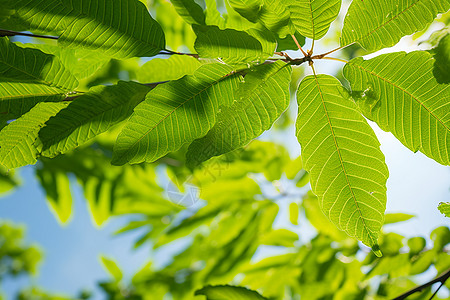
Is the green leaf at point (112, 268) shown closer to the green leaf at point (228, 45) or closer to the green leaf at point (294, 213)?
the green leaf at point (294, 213)

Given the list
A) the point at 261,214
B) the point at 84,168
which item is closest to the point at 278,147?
the point at 261,214

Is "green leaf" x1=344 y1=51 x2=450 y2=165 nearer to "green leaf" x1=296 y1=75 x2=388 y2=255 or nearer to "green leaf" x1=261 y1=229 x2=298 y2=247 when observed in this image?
"green leaf" x1=296 y1=75 x2=388 y2=255

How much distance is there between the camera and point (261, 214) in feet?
6.66

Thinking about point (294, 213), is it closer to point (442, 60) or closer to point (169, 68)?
point (169, 68)

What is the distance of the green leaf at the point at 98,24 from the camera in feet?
2.19

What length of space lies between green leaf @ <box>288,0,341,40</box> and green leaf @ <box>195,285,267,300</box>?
2.70 feet

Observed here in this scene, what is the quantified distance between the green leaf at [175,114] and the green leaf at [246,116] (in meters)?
0.02

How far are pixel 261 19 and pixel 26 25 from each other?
0.48 m

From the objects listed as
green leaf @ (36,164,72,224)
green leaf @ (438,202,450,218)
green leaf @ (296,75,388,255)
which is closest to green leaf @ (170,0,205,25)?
green leaf @ (296,75,388,255)

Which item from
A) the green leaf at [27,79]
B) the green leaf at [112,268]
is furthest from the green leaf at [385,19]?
the green leaf at [112,268]

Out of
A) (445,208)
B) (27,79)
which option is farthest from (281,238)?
(27,79)

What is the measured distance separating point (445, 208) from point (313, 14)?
55 cm

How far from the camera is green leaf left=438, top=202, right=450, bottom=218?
2.73 ft

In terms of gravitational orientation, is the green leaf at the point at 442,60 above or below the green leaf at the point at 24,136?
below
